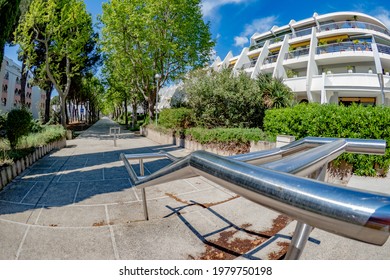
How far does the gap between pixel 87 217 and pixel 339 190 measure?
3738mm

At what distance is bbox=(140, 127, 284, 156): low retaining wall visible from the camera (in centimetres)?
691

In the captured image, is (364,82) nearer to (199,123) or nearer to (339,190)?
(199,123)

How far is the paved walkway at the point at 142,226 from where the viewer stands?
2.43 meters

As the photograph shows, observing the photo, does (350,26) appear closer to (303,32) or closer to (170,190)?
(303,32)

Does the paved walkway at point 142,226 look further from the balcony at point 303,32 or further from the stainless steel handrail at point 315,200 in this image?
the balcony at point 303,32

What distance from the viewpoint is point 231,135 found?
26.2 feet

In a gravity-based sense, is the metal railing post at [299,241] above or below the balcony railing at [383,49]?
below

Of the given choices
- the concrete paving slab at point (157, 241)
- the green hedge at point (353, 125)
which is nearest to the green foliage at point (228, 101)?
the green hedge at point (353, 125)

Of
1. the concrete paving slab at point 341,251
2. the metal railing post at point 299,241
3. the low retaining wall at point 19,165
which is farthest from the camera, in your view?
the low retaining wall at point 19,165

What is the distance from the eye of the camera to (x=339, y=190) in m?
0.40

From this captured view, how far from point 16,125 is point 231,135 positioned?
7.33 meters

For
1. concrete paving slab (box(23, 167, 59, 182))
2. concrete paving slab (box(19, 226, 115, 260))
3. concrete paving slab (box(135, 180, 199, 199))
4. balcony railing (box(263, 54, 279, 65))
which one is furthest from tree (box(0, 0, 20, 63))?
balcony railing (box(263, 54, 279, 65))

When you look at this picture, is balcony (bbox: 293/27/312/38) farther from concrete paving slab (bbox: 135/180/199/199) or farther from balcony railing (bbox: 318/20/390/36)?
concrete paving slab (bbox: 135/180/199/199)

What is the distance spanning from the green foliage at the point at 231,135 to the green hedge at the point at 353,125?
1.28 m
